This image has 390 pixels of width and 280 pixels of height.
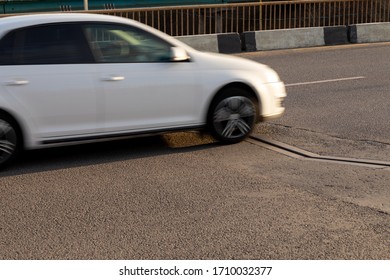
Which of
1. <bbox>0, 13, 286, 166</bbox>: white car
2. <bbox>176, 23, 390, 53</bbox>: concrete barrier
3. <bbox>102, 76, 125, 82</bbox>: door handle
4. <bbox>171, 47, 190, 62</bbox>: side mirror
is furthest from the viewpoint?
<bbox>176, 23, 390, 53</bbox>: concrete barrier

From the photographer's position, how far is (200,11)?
17703mm

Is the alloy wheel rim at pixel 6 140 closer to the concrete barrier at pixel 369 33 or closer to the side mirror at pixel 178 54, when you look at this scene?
the side mirror at pixel 178 54

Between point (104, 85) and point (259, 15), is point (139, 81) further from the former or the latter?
point (259, 15)

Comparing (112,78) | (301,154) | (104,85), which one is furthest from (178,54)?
(301,154)

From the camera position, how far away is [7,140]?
718cm

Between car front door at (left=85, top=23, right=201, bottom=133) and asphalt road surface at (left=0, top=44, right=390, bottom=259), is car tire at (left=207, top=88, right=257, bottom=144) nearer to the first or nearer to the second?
asphalt road surface at (left=0, top=44, right=390, bottom=259)

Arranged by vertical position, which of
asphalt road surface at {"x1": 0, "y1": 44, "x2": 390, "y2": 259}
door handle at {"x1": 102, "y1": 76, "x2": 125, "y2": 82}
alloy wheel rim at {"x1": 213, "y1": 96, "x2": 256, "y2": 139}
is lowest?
asphalt road surface at {"x1": 0, "y1": 44, "x2": 390, "y2": 259}

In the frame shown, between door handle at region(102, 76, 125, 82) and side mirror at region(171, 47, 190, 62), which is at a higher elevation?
side mirror at region(171, 47, 190, 62)

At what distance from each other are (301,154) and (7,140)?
9.88 ft

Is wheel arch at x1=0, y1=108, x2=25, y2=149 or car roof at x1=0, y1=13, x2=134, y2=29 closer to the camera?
wheel arch at x1=0, y1=108, x2=25, y2=149

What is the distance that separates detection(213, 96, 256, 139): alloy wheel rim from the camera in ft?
26.6

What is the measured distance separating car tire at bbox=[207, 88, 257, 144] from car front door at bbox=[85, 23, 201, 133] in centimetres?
30

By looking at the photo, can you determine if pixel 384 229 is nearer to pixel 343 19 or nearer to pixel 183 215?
pixel 183 215

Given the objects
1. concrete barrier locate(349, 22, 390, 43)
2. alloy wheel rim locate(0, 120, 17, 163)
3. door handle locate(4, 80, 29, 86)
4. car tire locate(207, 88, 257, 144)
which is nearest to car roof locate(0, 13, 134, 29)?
door handle locate(4, 80, 29, 86)
